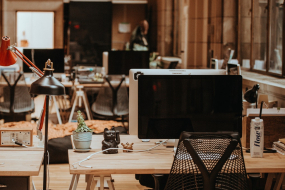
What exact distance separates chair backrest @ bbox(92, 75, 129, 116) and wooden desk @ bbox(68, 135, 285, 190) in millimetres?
3426

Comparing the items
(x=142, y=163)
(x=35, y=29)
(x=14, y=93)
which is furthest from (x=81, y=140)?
(x=35, y=29)

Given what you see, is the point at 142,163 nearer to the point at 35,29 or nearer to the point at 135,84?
the point at 135,84

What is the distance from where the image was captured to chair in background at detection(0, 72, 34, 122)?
21.2ft

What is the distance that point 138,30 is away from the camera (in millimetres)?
11789

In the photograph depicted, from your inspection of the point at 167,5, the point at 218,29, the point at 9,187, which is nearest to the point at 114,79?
the point at 218,29

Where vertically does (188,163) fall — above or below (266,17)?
below

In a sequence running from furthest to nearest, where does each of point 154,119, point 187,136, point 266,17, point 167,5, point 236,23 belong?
point 167,5 < point 236,23 < point 266,17 < point 154,119 < point 187,136

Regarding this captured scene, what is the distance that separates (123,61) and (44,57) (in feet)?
4.51

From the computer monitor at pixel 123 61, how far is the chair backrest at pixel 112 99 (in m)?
Result: 1.09

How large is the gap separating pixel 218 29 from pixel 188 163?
5658mm

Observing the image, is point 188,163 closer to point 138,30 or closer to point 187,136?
point 187,136

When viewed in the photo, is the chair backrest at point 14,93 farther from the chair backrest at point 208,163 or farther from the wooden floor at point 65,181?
the chair backrest at point 208,163

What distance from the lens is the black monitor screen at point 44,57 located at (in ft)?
24.8

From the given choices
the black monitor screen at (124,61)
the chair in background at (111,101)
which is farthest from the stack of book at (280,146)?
the black monitor screen at (124,61)
